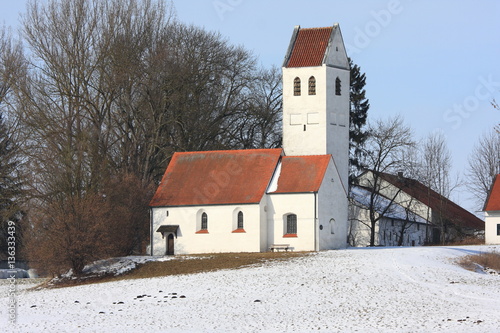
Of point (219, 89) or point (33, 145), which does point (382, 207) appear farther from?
point (33, 145)

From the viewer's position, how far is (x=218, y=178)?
52031mm

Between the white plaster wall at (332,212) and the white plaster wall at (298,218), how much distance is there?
515 millimetres

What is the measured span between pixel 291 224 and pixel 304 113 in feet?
23.6

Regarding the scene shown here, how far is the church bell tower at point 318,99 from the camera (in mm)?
51844

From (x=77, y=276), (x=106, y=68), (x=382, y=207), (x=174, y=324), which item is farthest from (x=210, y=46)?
(x=174, y=324)

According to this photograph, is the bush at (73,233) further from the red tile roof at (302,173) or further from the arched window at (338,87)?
the arched window at (338,87)

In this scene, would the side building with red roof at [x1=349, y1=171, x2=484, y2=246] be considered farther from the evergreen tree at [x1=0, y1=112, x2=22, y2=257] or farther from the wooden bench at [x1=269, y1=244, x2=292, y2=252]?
the evergreen tree at [x1=0, y1=112, x2=22, y2=257]

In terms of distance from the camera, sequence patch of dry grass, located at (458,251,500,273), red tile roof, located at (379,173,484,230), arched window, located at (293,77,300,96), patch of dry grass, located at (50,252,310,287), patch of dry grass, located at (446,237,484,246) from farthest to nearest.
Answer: red tile roof, located at (379,173,484,230), patch of dry grass, located at (446,237,484,246), arched window, located at (293,77,300,96), patch of dry grass, located at (50,252,310,287), patch of dry grass, located at (458,251,500,273)

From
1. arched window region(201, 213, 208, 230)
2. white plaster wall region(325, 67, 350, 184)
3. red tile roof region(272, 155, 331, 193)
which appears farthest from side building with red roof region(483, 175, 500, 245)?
arched window region(201, 213, 208, 230)

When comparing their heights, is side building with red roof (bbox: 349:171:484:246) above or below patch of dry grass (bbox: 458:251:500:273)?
above

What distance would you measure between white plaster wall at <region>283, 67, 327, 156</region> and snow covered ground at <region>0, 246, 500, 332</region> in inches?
370

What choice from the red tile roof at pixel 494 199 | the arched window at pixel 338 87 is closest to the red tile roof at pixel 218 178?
the arched window at pixel 338 87

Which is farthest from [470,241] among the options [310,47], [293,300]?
[293,300]

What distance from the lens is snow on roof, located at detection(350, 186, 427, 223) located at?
66.8 m
